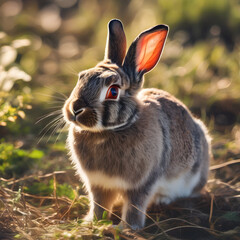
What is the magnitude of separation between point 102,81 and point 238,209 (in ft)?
5.75

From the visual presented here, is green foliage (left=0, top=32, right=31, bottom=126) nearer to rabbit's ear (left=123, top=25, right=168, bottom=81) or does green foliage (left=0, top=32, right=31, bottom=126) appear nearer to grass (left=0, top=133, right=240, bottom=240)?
grass (left=0, top=133, right=240, bottom=240)

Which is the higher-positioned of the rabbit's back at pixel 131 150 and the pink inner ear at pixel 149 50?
the pink inner ear at pixel 149 50

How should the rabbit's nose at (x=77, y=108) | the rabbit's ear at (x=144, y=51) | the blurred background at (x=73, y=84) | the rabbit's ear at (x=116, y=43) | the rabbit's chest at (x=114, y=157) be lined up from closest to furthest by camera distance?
the rabbit's nose at (x=77, y=108) < the rabbit's chest at (x=114, y=157) < the rabbit's ear at (x=144, y=51) < the rabbit's ear at (x=116, y=43) < the blurred background at (x=73, y=84)

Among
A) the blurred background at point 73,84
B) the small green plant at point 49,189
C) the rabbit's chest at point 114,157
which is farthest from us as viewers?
the small green plant at point 49,189

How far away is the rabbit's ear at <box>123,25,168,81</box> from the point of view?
3360 mm

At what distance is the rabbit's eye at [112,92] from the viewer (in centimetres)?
304

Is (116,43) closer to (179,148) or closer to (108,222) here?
(179,148)

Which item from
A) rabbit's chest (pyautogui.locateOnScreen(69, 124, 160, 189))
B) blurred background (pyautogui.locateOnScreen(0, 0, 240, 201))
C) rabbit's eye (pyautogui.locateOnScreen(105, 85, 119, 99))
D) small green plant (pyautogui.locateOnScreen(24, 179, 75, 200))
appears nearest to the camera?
rabbit's eye (pyautogui.locateOnScreen(105, 85, 119, 99))

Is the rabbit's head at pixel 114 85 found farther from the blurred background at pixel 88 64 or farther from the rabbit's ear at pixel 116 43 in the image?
the blurred background at pixel 88 64

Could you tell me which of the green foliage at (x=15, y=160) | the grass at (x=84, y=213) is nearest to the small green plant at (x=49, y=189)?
the grass at (x=84, y=213)

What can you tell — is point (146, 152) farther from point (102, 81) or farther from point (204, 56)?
point (204, 56)

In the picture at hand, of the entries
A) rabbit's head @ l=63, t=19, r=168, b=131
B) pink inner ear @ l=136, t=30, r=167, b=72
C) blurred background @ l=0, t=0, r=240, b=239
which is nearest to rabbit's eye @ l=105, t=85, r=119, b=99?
rabbit's head @ l=63, t=19, r=168, b=131

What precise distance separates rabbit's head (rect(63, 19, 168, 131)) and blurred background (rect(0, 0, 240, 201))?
47cm

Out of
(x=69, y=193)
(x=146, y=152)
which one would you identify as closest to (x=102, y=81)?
(x=146, y=152)
